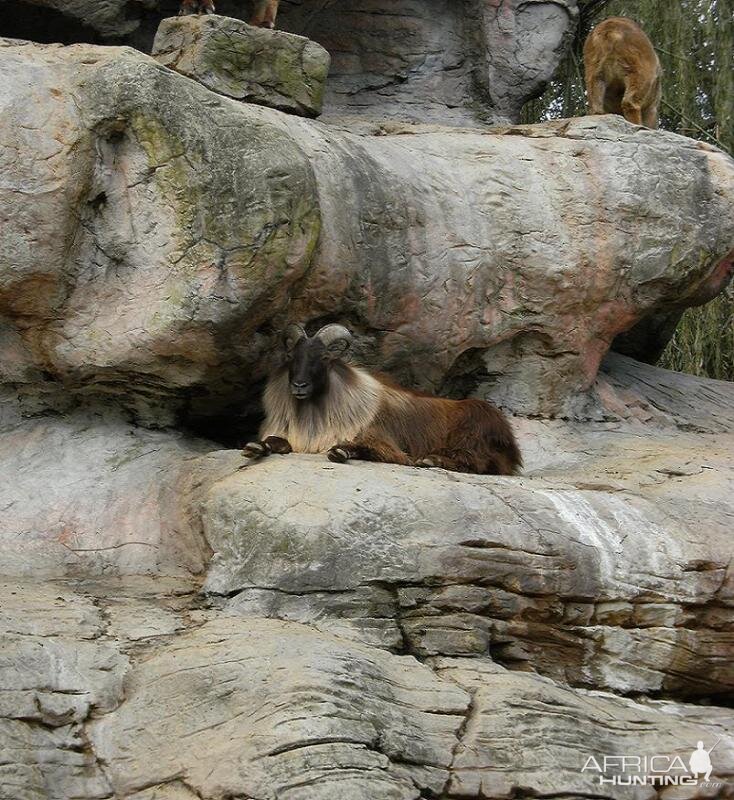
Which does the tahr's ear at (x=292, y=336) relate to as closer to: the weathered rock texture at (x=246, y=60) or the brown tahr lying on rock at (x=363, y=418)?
the brown tahr lying on rock at (x=363, y=418)

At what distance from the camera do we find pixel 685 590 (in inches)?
333

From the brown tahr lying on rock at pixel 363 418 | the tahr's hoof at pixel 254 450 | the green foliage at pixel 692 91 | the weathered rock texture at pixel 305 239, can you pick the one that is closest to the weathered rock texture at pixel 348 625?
the tahr's hoof at pixel 254 450

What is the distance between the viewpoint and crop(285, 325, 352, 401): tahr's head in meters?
9.20

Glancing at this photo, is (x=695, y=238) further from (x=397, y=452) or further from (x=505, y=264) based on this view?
(x=397, y=452)

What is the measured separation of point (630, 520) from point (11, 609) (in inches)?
140

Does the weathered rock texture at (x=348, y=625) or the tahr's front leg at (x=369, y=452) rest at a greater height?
the tahr's front leg at (x=369, y=452)

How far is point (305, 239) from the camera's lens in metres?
8.87

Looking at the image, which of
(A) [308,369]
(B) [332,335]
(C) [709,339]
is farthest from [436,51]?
(A) [308,369]

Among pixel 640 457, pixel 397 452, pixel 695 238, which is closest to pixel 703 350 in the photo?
pixel 695 238

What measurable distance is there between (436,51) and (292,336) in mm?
4111

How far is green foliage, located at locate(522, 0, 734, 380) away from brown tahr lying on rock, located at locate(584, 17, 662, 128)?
152cm

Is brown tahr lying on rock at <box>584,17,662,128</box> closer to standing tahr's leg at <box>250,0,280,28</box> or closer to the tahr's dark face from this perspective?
standing tahr's leg at <box>250,0,280,28</box>

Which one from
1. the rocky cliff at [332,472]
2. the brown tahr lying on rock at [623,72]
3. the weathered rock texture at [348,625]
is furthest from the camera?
the brown tahr lying on rock at [623,72]

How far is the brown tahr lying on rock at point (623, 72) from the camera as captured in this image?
12.2 meters
